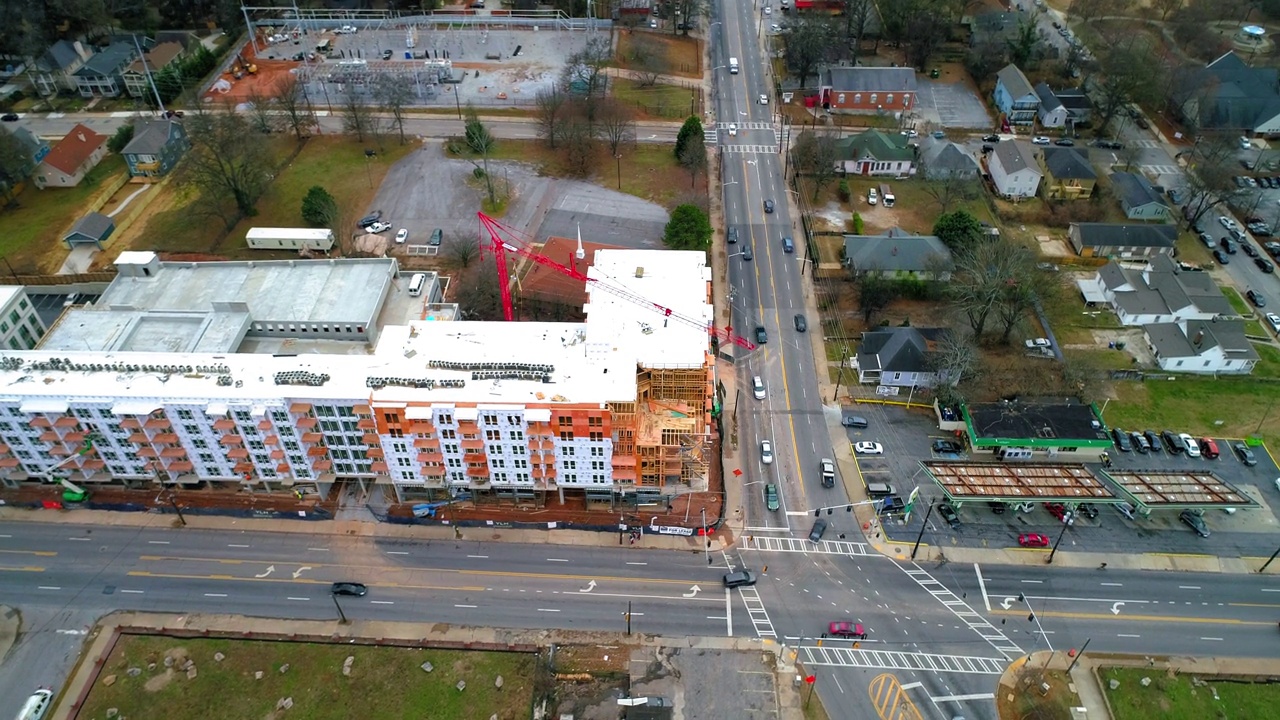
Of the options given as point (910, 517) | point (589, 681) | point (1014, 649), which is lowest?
point (589, 681)

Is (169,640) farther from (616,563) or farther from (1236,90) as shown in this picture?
(1236,90)

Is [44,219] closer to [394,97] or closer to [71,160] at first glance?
[71,160]

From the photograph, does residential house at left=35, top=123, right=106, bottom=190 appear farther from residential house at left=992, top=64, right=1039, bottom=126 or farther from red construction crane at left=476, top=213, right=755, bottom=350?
residential house at left=992, top=64, right=1039, bottom=126

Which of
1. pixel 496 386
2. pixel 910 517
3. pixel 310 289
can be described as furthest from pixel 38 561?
pixel 910 517

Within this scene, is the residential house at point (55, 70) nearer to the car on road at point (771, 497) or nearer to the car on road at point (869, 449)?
the car on road at point (771, 497)

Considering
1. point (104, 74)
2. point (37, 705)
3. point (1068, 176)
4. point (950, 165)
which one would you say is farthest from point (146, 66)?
point (1068, 176)

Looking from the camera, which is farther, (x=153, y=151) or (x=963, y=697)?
(x=153, y=151)

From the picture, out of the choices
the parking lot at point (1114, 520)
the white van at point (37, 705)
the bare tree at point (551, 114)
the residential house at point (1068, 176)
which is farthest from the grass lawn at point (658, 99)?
the white van at point (37, 705)
